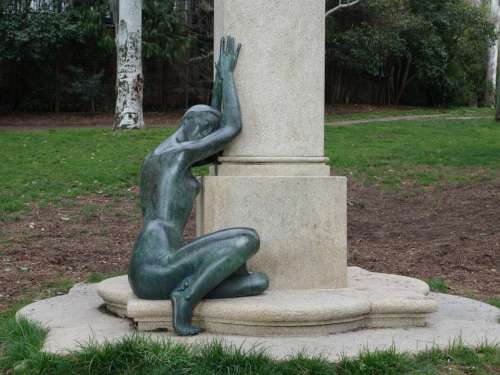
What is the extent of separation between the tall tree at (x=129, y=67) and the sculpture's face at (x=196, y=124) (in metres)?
12.1

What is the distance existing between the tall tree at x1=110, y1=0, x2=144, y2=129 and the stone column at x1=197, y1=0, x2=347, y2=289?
38.7 feet

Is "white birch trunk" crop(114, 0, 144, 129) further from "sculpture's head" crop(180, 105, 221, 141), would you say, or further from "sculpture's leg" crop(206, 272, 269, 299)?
"sculpture's leg" crop(206, 272, 269, 299)

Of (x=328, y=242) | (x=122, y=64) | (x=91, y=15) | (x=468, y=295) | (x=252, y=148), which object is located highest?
(x=91, y=15)

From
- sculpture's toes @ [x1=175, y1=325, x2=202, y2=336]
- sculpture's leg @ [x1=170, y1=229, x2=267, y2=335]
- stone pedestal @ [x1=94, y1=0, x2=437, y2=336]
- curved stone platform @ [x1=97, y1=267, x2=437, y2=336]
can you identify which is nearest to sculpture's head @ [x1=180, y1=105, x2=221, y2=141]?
stone pedestal @ [x1=94, y1=0, x2=437, y2=336]

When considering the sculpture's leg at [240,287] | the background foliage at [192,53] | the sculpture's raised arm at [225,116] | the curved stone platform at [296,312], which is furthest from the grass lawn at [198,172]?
the background foliage at [192,53]

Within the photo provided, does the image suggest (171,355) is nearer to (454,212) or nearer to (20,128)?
(454,212)

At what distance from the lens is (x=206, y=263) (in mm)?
4215

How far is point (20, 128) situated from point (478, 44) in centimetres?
2018

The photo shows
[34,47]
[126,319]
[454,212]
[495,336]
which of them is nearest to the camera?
[495,336]

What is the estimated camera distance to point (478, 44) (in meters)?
31.0

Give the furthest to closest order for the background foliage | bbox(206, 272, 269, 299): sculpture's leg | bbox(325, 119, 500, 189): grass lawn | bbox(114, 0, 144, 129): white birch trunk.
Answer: the background foliage < bbox(114, 0, 144, 129): white birch trunk < bbox(325, 119, 500, 189): grass lawn < bbox(206, 272, 269, 299): sculpture's leg

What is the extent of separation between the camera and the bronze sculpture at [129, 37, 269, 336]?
4199 millimetres

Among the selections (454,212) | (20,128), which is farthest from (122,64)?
(454,212)

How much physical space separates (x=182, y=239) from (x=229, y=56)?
1.33 m
